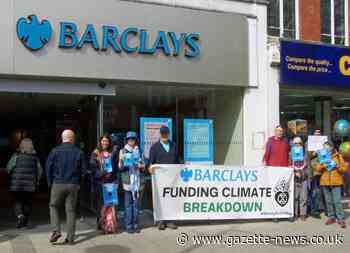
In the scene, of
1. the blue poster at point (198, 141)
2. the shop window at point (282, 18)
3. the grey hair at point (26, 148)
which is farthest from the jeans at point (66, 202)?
the shop window at point (282, 18)

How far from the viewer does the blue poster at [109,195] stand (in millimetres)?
8609

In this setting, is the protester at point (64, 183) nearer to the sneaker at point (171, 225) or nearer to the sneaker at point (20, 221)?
the sneaker at point (20, 221)

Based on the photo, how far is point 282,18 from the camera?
1434 cm

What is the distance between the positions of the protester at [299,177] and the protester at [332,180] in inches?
14.5

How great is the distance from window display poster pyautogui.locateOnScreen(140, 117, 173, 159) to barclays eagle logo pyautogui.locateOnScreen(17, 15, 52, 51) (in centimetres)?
276

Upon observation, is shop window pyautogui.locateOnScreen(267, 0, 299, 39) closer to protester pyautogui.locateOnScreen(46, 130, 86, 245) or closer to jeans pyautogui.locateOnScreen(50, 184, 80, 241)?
protester pyautogui.locateOnScreen(46, 130, 86, 245)

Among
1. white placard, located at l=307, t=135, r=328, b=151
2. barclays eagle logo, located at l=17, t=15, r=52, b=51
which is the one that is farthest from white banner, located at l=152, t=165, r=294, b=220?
barclays eagle logo, located at l=17, t=15, r=52, b=51

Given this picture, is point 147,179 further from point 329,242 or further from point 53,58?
point 329,242

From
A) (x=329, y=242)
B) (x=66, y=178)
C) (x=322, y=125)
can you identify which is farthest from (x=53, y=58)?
(x=322, y=125)

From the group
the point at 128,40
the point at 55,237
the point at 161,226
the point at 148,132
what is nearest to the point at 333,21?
the point at 148,132

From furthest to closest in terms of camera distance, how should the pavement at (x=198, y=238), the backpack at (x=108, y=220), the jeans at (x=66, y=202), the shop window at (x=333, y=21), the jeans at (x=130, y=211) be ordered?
the shop window at (x=333, y=21)
the jeans at (x=130, y=211)
the backpack at (x=108, y=220)
the jeans at (x=66, y=202)
the pavement at (x=198, y=238)

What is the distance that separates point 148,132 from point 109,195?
2266mm

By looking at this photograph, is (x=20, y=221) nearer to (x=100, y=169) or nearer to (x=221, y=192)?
(x=100, y=169)

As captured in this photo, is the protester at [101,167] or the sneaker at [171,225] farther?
the sneaker at [171,225]
